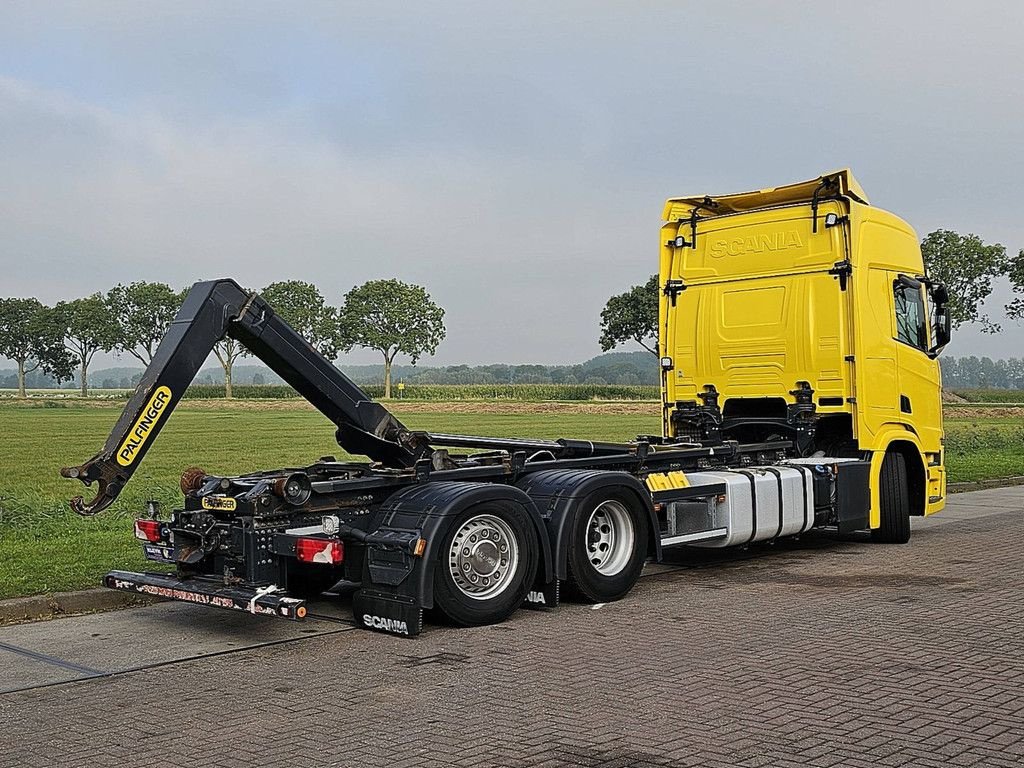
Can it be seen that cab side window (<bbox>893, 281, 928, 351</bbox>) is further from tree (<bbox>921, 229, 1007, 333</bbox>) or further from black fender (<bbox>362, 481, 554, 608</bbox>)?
tree (<bbox>921, 229, 1007, 333</bbox>)

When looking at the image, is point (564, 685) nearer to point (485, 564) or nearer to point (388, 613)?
point (388, 613)

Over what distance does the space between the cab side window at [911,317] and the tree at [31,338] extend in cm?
9747

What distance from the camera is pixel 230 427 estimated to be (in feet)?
155

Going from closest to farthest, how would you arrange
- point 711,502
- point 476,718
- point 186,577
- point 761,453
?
point 476,718 < point 186,577 < point 711,502 < point 761,453

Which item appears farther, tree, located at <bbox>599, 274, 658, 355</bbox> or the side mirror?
tree, located at <bbox>599, 274, 658, 355</bbox>

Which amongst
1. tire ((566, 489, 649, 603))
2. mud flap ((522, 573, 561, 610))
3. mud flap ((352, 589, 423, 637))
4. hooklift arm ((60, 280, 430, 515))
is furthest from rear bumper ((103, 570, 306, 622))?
tire ((566, 489, 649, 603))

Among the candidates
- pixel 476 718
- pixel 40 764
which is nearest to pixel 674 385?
pixel 476 718

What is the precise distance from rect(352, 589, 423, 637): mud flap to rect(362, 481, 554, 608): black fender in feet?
0.14

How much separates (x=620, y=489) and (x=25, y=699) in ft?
15.7

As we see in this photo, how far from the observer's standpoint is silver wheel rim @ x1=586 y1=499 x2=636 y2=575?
9477 mm

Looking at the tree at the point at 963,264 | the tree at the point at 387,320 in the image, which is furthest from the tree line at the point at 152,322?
the tree at the point at 963,264

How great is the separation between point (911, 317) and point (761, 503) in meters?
3.45

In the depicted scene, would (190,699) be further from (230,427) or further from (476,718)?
(230,427)

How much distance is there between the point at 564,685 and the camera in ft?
21.7
